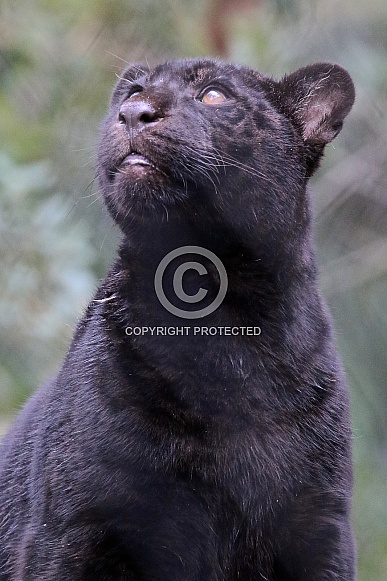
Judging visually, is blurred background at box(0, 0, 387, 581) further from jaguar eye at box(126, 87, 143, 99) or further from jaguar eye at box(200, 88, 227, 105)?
jaguar eye at box(200, 88, 227, 105)

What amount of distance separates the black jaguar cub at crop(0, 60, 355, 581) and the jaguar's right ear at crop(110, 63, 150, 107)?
10.3 inches

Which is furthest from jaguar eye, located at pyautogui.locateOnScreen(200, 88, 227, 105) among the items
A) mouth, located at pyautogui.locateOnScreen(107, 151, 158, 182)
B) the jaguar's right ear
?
the jaguar's right ear

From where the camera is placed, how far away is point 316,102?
157 inches

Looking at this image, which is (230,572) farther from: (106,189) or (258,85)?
(258,85)

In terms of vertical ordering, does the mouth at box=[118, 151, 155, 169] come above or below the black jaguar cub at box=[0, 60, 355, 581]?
above

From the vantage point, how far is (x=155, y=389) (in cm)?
350

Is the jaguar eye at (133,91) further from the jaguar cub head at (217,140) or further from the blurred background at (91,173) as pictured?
the blurred background at (91,173)

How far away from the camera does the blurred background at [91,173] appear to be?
6.38m

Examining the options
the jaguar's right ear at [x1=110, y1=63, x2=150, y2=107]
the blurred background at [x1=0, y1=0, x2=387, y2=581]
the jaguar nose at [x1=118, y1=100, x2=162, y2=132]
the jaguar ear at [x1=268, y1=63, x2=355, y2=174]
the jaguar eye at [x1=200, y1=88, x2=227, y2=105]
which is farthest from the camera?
the blurred background at [x1=0, y1=0, x2=387, y2=581]

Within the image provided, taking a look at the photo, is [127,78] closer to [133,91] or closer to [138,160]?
[133,91]

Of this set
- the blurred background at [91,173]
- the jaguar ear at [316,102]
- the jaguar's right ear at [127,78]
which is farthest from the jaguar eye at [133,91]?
the blurred background at [91,173]

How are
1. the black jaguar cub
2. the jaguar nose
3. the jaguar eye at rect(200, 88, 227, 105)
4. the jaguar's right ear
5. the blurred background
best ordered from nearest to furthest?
the black jaguar cub → the jaguar nose → the jaguar eye at rect(200, 88, 227, 105) → the jaguar's right ear → the blurred background

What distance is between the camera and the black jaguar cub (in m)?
3.38

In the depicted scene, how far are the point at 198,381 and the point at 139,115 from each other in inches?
34.4
